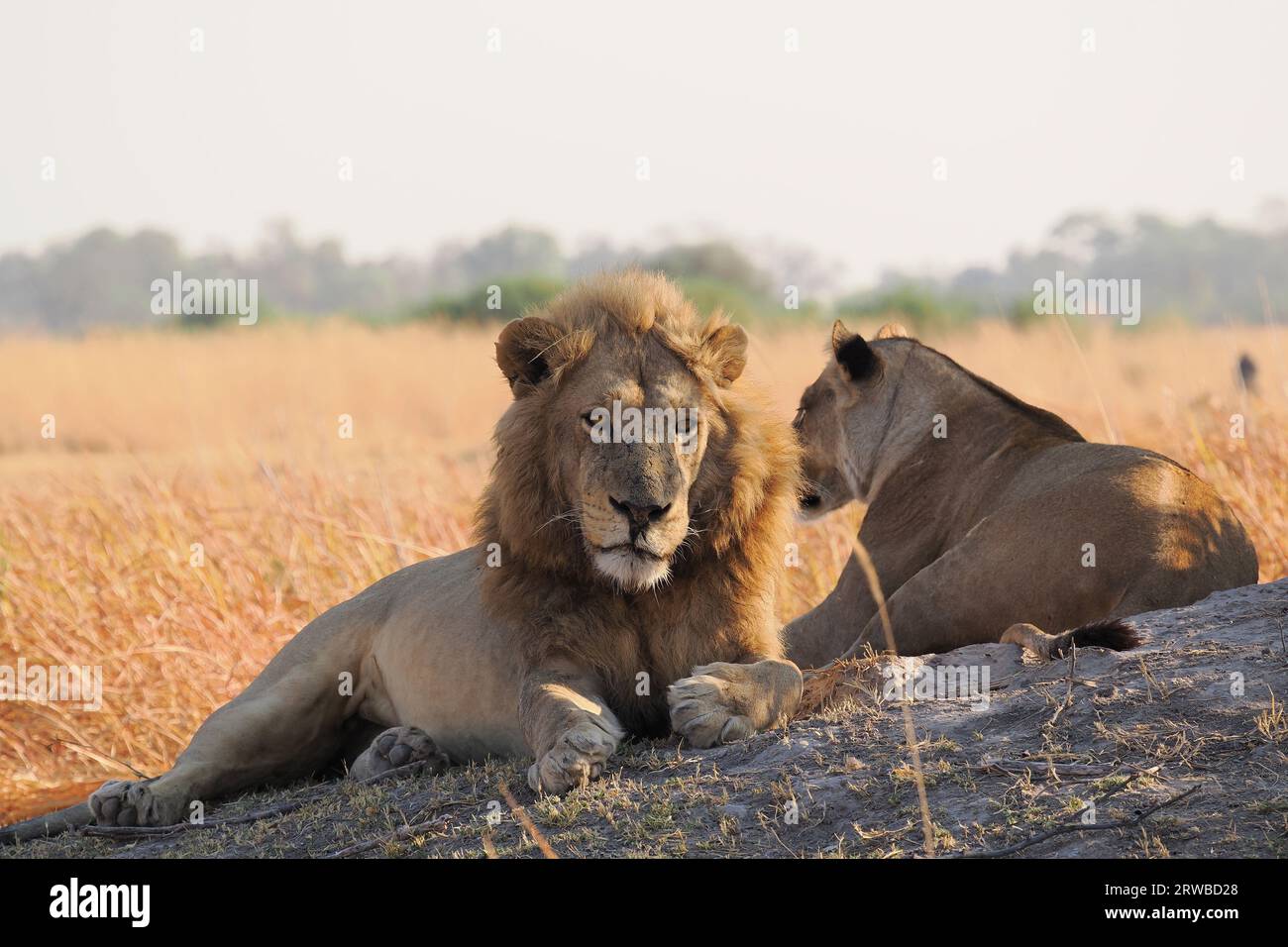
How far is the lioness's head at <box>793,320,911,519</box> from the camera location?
6.89 m

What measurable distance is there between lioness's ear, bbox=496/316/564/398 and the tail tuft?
176 centimetres

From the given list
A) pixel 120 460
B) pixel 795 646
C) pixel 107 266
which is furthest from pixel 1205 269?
pixel 795 646

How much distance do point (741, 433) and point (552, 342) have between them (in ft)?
2.07

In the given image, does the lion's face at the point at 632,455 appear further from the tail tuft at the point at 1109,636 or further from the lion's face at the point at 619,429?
the tail tuft at the point at 1109,636

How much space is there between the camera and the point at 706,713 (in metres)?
4.48

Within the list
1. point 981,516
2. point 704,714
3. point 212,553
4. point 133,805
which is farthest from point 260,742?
point 212,553

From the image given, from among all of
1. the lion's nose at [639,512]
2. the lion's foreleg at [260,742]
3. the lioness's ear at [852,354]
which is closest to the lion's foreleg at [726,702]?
the lion's nose at [639,512]

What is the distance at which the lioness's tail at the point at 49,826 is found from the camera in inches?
202

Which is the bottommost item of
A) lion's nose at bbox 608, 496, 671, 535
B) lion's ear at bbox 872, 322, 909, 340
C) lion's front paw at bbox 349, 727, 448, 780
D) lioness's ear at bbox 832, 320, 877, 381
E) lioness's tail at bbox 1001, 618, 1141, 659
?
lion's front paw at bbox 349, 727, 448, 780

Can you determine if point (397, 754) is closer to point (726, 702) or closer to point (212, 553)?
point (726, 702)

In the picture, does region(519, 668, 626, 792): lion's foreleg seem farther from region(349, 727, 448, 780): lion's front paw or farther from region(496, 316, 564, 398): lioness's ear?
region(496, 316, 564, 398): lioness's ear

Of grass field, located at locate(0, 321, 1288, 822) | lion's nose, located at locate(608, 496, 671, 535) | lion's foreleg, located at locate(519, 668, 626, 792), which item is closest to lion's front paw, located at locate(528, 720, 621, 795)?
lion's foreleg, located at locate(519, 668, 626, 792)
